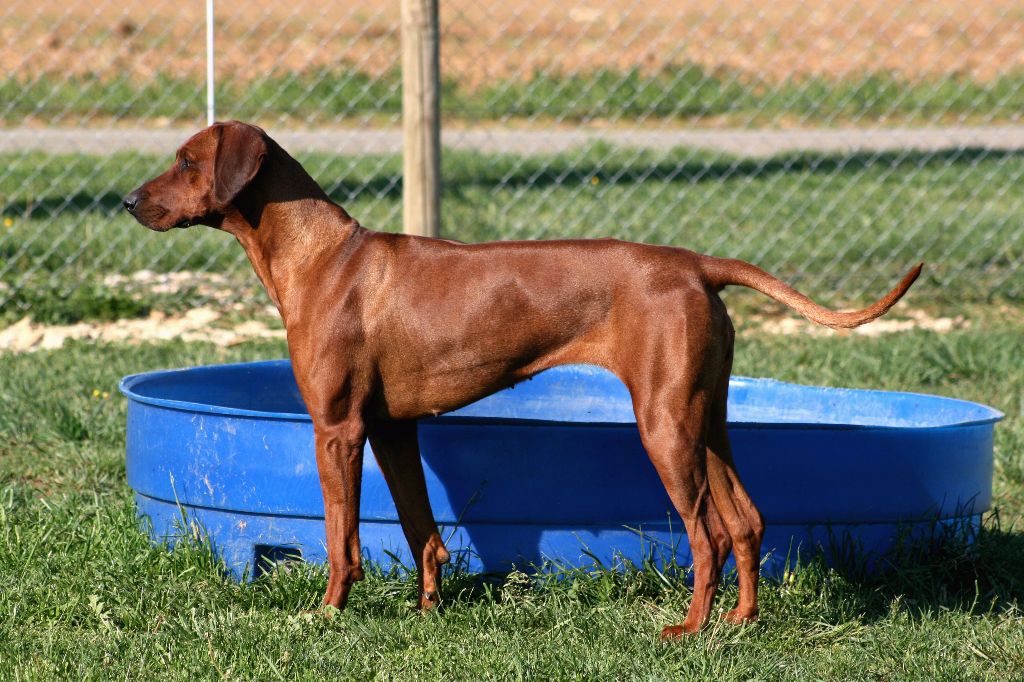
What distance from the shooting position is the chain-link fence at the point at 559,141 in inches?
301

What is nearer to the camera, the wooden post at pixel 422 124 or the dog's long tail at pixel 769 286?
the dog's long tail at pixel 769 286

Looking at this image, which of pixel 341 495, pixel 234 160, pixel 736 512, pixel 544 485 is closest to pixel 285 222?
pixel 234 160

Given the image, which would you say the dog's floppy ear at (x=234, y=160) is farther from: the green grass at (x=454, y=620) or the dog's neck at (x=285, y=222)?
the green grass at (x=454, y=620)

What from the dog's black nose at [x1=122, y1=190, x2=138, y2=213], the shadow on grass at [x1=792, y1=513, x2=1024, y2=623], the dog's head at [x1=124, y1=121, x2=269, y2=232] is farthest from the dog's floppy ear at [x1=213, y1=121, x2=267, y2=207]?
the shadow on grass at [x1=792, y1=513, x2=1024, y2=623]

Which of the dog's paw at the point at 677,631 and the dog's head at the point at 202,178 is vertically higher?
the dog's head at the point at 202,178

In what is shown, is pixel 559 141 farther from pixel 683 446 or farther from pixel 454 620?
pixel 683 446

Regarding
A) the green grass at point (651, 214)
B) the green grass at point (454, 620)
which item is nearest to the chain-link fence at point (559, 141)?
the green grass at point (651, 214)

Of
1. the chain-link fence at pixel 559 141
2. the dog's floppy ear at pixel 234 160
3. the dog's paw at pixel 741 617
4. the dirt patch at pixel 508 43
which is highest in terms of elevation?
the dog's floppy ear at pixel 234 160

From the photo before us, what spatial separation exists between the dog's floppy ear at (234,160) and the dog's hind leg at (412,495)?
2.41 ft

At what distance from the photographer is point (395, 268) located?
134 inches

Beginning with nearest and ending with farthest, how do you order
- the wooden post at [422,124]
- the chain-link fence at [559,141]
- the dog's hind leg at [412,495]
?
the dog's hind leg at [412,495] < the wooden post at [422,124] < the chain-link fence at [559,141]

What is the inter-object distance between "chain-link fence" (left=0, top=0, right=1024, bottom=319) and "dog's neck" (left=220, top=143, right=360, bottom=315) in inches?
139

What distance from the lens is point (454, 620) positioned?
344cm

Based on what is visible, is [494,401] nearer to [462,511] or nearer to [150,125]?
[462,511]
